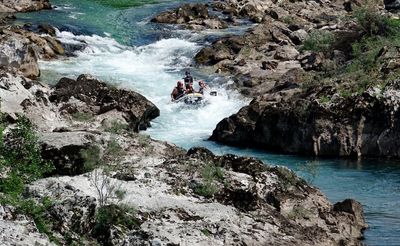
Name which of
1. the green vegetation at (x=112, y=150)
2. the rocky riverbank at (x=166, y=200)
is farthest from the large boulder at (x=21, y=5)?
the green vegetation at (x=112, y=150)

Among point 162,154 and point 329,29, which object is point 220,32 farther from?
point 162,154

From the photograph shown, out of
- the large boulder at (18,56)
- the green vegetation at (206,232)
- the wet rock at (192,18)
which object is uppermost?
the wet rock at (192,18)

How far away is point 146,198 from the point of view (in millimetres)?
10758

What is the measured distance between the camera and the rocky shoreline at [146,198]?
9.41 m

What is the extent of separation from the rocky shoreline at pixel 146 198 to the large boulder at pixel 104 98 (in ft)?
23.3

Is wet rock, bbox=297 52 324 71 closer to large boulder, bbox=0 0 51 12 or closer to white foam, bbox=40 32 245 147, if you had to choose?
white foam, bbox=40 32 245 147

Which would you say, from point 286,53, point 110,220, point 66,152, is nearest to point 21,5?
point 286,53

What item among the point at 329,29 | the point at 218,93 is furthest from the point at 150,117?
the point at 329,29

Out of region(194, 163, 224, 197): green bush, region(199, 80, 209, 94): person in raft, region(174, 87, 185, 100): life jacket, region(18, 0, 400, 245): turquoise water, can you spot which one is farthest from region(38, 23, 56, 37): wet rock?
region(194, 163, 224, 197): green bush

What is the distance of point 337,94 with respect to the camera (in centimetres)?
2264

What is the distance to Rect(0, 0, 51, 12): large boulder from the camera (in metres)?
44.4

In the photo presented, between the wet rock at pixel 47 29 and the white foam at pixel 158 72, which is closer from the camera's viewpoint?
the white foam at pixel 158 72

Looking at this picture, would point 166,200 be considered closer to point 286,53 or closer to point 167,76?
point 167,76

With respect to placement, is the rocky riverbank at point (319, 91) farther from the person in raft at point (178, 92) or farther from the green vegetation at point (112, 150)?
the green vegetation at point (112, 150)
